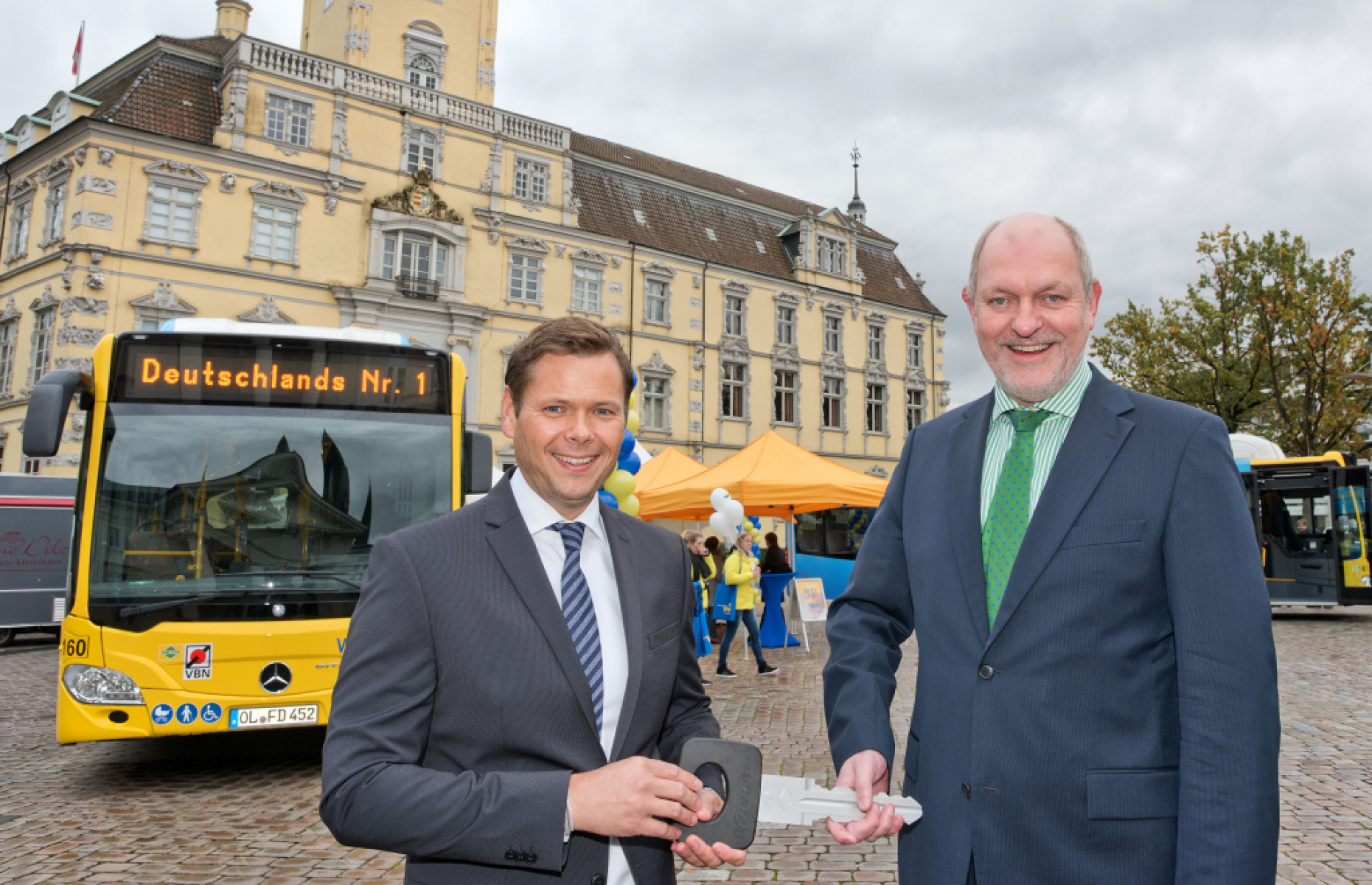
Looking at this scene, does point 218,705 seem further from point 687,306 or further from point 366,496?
point 687,306

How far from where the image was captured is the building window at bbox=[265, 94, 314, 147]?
25578 mm

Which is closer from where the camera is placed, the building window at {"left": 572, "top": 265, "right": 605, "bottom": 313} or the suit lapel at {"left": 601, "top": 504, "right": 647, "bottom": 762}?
the suit lapel at {"left": 601, "top": 504, "right": 647, "bottom": 762}

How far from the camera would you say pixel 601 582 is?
1.90m

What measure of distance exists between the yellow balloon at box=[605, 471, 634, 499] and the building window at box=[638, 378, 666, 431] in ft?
75.4

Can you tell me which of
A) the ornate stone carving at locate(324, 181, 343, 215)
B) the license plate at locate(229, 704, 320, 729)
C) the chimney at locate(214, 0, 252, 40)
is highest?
the chimney at locate(214, 0, 252, 40)

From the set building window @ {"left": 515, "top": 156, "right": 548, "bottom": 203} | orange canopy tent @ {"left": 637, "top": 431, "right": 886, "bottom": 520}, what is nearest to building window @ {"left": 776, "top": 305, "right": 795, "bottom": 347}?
building window @ {"left": 515, "top": 156, "right": 548, "bottom": 203}

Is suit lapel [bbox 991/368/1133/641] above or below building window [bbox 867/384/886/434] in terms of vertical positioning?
below

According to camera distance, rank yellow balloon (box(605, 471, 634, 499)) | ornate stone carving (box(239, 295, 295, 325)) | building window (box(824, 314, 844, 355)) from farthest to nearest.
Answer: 1. building window (box(824, 314, 844, 355))
2. ornate stone carving (box(239, 295, 295, 325))
3. yellow balloon (box(605, 471, 634, 499))

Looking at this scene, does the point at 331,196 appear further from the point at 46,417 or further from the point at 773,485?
the point at 46,417

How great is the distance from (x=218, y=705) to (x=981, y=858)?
5331 mm

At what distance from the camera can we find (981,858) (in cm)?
178

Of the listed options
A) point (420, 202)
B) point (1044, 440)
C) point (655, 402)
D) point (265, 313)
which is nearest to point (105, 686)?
point (1044, 440)

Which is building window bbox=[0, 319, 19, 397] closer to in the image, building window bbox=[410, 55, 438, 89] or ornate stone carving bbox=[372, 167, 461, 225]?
ornate stone carving bbox=[372, 167, 461, 225]

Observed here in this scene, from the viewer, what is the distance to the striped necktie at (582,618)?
5.75 feet
